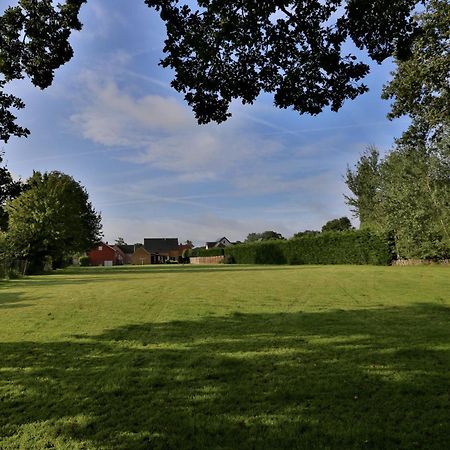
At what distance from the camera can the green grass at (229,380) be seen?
3.70 m

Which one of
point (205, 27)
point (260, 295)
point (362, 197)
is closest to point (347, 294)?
point (260, 295)

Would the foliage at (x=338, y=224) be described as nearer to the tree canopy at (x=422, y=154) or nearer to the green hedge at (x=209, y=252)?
the green hedge at (x=209, y=252)

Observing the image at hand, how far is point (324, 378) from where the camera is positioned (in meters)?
5.07

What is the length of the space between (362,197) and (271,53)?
45564mm

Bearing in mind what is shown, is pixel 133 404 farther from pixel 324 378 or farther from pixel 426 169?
pixel 426 169

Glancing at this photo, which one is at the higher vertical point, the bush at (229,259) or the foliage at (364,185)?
the foliage at (364,185)

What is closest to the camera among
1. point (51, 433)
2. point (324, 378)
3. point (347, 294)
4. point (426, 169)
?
point (51, 433)

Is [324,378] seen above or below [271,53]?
below

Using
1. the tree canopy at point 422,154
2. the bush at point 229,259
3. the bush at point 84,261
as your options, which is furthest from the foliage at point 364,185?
the bush at point 84,261

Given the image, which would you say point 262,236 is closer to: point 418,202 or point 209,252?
point 209,252

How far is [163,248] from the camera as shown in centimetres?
12875

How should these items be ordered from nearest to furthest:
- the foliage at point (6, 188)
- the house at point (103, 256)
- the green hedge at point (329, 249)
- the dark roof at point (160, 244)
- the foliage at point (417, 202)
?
the foliage at point (6, 188), the foliage at point (417, 202), the green hedge at point (329, 249), the house at point (103, 256), the dark roof at point (160, 244)

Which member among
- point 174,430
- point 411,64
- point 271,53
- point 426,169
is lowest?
point 174,430

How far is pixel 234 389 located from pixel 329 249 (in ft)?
136
